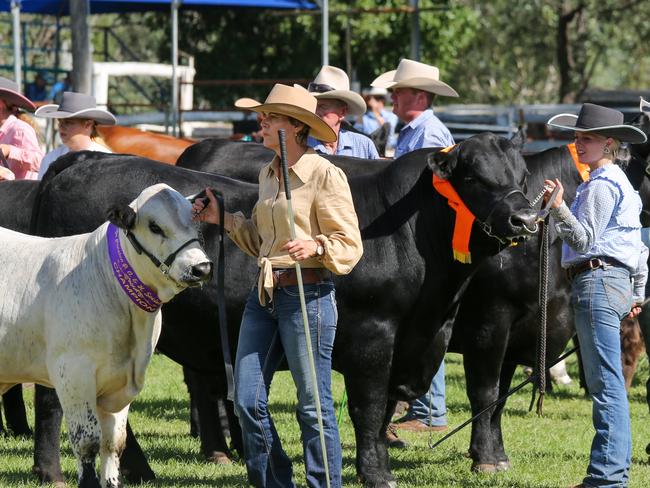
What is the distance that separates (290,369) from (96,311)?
0.96 meters

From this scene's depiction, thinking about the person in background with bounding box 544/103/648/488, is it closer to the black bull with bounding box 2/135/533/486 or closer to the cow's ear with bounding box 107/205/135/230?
the black bull with bounding box 2/135/533/486

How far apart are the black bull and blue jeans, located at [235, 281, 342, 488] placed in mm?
898

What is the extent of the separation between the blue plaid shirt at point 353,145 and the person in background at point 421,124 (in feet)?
1.00

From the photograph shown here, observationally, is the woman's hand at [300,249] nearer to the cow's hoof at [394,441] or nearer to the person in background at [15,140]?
the cow's hoof at [394,441]

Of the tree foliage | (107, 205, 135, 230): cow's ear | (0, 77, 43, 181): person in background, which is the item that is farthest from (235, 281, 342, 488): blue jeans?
the tree foliage

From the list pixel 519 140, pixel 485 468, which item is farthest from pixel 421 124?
pixel 485 468

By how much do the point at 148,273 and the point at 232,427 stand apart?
7.93 feet

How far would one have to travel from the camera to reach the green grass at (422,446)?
6.69 m

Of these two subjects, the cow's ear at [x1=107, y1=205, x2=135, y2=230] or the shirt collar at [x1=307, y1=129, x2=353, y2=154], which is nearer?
the cow's ear at [x1=107, y1=205, x2=135, y2=230]

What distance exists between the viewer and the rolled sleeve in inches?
198

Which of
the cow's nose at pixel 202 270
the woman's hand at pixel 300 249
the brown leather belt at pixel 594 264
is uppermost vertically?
the woman's hand at pixel 300 249

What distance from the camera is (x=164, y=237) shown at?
510cm

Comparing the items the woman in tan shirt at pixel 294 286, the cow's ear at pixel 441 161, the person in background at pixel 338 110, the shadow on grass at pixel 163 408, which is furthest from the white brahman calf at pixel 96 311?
the shadow on grass at pixel 163 408

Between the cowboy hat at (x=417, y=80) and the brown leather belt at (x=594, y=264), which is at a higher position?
the cowboy hat at (x=417, y=80)
